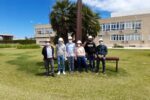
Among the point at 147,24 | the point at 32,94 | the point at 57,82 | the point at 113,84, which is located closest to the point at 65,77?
the point at 57,82

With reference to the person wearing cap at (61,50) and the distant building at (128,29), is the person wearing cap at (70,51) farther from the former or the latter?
the distant building at (128,29)

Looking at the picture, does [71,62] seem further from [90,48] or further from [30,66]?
[30,66]

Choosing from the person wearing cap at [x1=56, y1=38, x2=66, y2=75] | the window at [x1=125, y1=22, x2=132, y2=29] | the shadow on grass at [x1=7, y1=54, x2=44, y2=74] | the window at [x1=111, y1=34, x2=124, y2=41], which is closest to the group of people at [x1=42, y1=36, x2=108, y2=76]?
the person wearing cap at [x1=56, y1=38, x2=66, y2=75]

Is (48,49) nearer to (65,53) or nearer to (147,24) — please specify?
(65,53)

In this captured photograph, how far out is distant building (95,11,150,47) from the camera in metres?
59.9

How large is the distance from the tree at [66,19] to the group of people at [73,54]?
455 cm

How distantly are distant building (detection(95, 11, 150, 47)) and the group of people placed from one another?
47.2 meters

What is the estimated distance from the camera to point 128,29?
6350 cm

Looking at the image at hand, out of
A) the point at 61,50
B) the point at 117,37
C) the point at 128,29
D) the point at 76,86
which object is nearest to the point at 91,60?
the point at 61,50

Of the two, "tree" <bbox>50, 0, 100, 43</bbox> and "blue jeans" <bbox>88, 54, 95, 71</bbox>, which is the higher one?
"tree" <bbox>50, 0, 100, 43</bbox>

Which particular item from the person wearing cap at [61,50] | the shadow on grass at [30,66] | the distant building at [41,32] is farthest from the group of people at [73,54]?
the distant building at [41,32]

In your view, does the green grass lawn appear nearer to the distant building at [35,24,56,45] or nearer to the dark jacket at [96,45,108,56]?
the dark jacket at [96,45,108,56]

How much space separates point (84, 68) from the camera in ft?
47.8

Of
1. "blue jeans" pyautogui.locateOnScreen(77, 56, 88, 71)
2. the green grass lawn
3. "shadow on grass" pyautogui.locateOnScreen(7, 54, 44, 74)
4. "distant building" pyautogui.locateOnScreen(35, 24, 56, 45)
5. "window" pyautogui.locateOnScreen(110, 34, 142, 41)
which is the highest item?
"distant building" pyautogui.locateOnScreen(35, 24, 56, 45)
